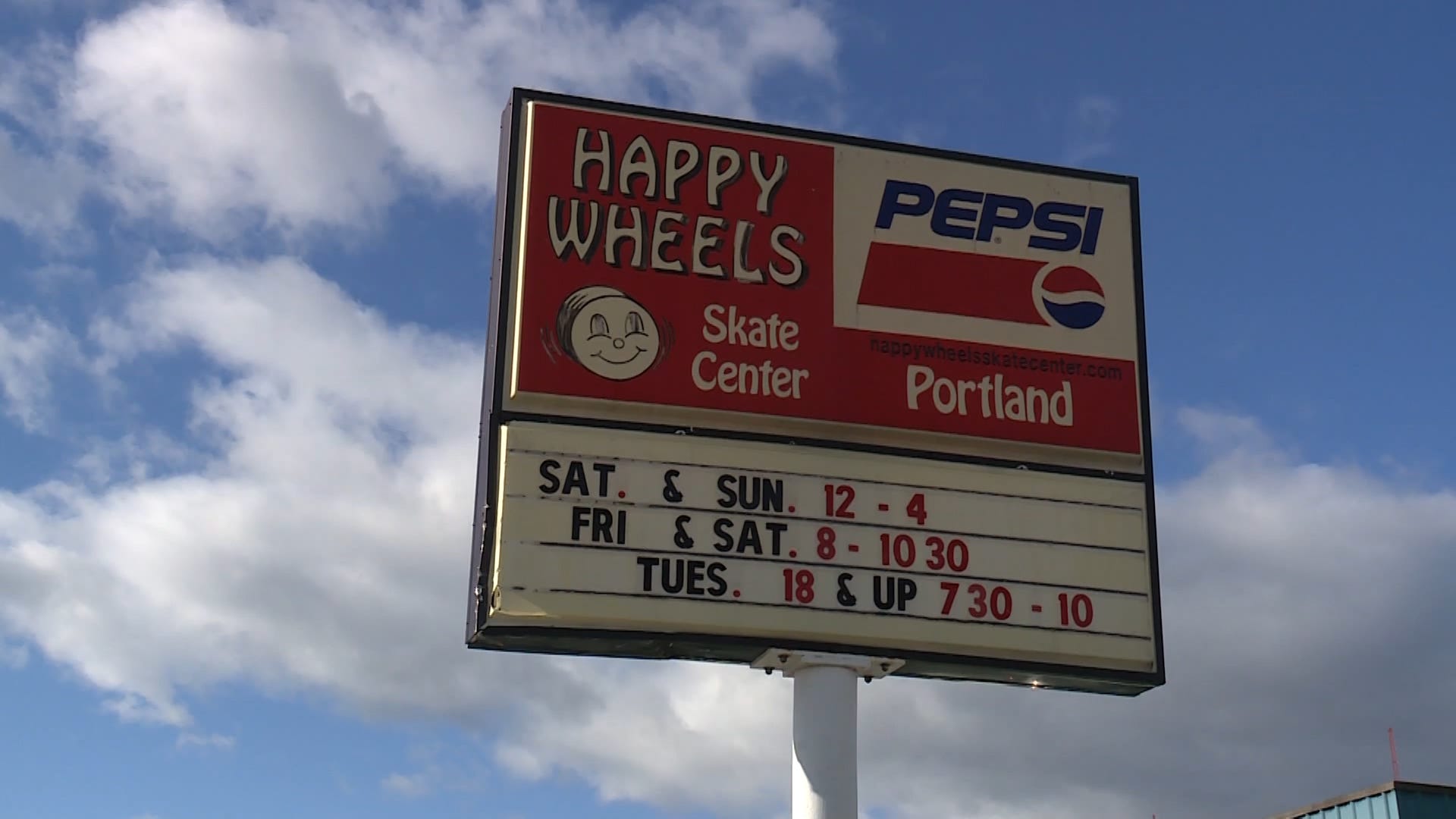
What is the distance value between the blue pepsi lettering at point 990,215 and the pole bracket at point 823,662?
3406 mm

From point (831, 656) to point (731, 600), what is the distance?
0.83 metres

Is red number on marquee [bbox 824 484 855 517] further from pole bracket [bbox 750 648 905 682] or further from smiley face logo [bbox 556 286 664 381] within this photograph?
smiley face logo [bbox 556 286 664 381]

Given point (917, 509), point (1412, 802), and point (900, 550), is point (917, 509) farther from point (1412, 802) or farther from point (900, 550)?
point (1412, 802)

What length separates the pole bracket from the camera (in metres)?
11.3

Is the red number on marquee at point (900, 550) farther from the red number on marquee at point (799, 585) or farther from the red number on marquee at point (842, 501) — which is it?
the red number on marquee at point (799, 585)

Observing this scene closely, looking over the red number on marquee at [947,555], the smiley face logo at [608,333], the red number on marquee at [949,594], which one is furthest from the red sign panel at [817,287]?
the red number on marquee at [949,594]

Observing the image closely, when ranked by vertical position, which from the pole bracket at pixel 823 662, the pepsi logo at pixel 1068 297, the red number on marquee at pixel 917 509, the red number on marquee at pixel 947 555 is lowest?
the pole bracket at pixel 823 662

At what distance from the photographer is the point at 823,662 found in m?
11.3

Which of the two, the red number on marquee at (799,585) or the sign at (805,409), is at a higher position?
the sign at (805,409)

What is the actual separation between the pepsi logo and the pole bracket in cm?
310

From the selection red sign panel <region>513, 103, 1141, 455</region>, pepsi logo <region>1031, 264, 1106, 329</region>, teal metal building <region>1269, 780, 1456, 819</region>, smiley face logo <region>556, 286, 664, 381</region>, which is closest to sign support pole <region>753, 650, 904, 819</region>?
red sign panel <region>513, 103, 1141, 455</region>

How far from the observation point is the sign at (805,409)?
11172mm

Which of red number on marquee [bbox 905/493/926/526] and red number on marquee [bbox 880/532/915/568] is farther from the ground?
red number on marquee [bbox 905/493/926/526]

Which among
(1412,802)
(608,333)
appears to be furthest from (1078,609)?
(1412,802)
